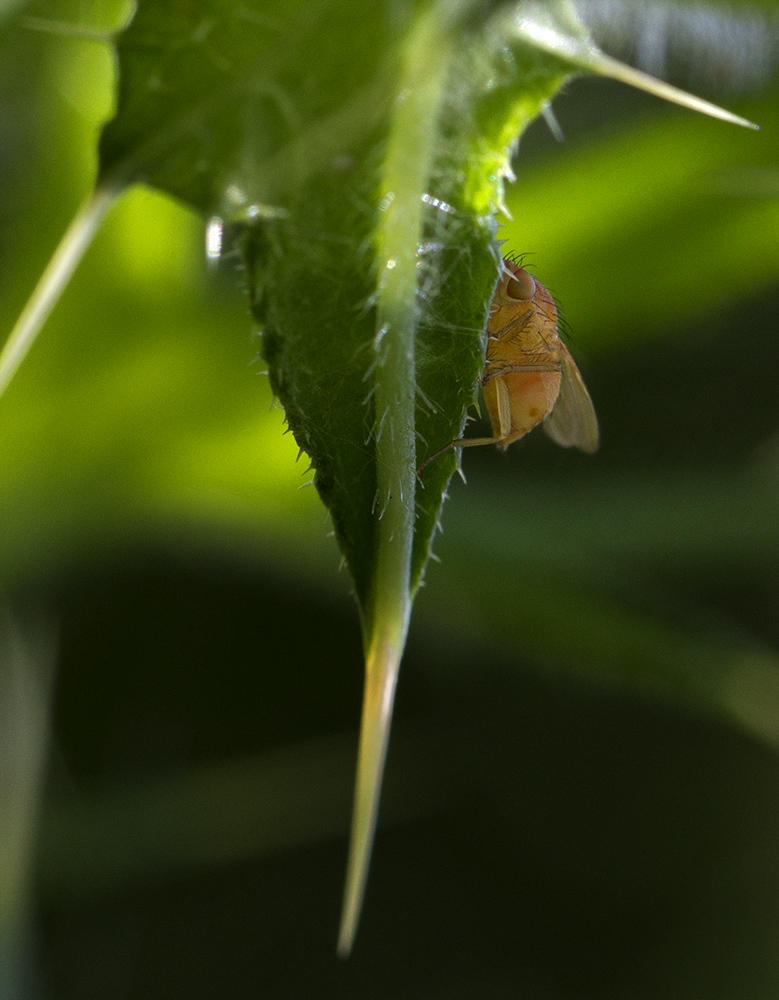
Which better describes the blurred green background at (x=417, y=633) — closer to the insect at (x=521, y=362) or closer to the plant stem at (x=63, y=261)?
the insect at (x=521, y=362)

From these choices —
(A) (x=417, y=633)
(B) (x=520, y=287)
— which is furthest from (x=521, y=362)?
(A) (x=417, y=633)

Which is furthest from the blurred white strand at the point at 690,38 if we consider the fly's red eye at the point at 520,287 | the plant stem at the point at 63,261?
the plant stem at the point at 63,261

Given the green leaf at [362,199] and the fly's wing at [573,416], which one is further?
the fly's wing at [573,416]

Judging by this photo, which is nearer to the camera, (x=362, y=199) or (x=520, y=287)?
(x=362, y=199)

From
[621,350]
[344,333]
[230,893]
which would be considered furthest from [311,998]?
[344,333]

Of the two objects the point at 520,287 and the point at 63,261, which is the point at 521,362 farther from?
the point at 63,261

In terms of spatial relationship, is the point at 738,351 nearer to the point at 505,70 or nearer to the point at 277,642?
the point at 277,642
